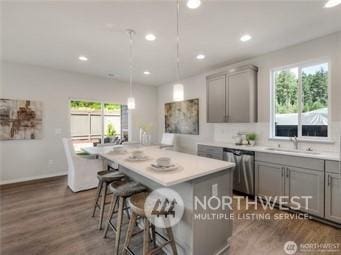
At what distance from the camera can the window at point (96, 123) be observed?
503 cm

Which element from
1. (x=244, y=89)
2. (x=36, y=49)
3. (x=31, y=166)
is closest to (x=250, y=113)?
(x=244, y=89)

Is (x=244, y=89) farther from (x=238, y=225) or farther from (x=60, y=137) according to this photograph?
(x=60, y=137)

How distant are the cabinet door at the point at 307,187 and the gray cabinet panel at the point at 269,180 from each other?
0.32ft

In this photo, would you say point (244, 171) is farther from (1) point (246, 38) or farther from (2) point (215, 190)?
(1) point (246, 38)

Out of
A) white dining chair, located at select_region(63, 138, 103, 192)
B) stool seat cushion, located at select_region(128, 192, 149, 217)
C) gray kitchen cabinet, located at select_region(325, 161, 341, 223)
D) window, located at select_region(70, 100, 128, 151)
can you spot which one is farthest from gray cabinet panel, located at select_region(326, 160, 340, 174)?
window, located at select_region(70, 100, 128, 151)

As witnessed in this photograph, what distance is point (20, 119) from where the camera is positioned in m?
4.16

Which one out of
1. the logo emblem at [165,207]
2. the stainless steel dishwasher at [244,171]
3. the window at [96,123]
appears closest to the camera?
the logo emblem at [165,207]

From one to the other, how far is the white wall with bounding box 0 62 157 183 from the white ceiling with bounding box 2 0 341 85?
21.0 inches

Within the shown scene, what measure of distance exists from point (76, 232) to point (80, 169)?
159cm

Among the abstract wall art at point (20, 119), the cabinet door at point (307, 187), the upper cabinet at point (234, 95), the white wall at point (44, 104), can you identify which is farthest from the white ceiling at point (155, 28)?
the cabinet door at point (307, 187)

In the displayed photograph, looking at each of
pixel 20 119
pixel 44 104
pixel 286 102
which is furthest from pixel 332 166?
pixel 20 119

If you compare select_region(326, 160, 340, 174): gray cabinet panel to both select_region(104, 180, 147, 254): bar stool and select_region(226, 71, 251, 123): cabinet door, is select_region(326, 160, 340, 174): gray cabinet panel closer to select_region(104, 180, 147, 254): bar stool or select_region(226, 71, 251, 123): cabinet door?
select_region(226, 71, 251, 123): cabinet door

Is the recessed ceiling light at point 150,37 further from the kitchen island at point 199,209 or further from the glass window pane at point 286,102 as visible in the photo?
the glass window pane at point 286,102

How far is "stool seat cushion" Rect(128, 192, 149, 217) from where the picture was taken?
1.58 metres
